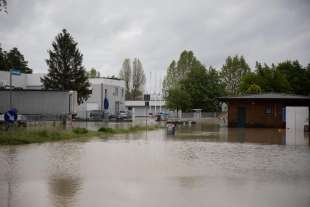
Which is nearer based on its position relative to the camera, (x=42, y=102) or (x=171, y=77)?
(x=42, y=102)

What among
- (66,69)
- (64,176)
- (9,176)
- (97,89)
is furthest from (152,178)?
(97,89)

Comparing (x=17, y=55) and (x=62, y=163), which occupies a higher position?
(x=17, y=55)

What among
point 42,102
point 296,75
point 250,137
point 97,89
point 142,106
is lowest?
point 250,137

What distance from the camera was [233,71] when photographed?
103 meters

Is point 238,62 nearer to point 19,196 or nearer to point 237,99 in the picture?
point 237,99

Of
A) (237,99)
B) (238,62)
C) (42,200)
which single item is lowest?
(42,200)

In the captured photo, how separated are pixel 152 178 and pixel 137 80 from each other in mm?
104469

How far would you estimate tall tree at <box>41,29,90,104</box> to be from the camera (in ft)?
222

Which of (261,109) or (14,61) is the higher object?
(14,61)

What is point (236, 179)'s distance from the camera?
12.3 meters

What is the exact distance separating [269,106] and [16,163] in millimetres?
35830

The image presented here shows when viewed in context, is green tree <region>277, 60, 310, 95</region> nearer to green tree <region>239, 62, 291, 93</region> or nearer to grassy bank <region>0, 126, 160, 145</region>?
green tree <region>239, 62, 291, 93</region>

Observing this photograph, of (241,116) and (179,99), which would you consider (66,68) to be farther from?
(241,116)

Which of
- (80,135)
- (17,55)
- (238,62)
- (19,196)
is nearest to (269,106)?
(80,135)
